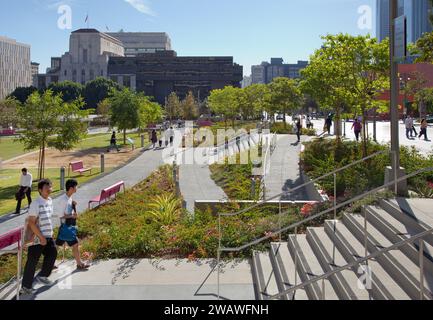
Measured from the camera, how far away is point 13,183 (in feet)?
73.7

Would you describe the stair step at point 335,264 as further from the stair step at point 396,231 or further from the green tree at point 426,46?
the green tree at point 426,46

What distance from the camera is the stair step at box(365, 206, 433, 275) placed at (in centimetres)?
647

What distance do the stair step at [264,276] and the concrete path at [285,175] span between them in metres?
5.29

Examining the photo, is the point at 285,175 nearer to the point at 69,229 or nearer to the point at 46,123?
the point at 69,229

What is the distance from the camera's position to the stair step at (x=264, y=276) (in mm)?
7488

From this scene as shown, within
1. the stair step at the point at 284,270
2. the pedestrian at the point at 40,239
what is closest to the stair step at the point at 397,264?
the stair step at the point at 284,270

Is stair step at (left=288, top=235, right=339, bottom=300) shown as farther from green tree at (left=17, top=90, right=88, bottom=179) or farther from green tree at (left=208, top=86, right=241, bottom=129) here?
green tree at (left=208, top=86, right=241, bottom=129)

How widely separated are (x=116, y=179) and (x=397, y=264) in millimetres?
17622

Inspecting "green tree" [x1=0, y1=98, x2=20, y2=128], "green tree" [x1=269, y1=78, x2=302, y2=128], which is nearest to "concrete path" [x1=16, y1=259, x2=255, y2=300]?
"green tree" [x1=269, y1=78, x2=302, y2=128]

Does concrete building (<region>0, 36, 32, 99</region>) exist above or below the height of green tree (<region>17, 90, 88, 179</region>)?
above

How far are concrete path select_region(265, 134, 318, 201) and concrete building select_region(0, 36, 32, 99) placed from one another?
16410 cm

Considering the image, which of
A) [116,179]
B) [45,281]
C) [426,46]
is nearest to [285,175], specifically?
[116,179]

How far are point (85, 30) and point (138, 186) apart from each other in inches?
6863
